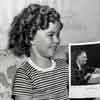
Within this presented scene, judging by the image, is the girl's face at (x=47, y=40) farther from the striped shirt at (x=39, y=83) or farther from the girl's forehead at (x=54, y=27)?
the striped shirt at (x=39, y=83)

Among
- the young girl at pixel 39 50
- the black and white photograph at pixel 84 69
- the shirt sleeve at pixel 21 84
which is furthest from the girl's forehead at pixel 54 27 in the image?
the shirt sleeve at pixel 21 84

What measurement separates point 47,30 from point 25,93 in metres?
0.37

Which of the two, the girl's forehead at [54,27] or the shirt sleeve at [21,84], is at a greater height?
the girl's forehead at [54,27]

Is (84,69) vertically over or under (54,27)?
under

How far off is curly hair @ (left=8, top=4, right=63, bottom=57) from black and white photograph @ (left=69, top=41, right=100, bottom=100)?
0.76ft

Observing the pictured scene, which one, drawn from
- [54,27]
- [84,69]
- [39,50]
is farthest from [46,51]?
[84,69]

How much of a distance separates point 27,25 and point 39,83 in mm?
335

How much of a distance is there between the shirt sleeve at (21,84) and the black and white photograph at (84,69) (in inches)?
11.5

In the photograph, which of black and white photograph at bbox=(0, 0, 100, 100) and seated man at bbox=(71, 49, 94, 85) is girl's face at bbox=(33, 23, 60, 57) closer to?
black and white photograph at bbox=(0, 0, 100, 100)

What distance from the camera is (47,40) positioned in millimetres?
1473

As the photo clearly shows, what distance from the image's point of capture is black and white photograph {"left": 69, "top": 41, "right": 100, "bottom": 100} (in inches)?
61.4

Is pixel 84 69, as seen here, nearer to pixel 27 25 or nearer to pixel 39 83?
pixel 39 83

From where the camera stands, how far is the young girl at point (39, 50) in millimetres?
1417

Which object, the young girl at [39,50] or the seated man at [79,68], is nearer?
the young girl at [39,50]
